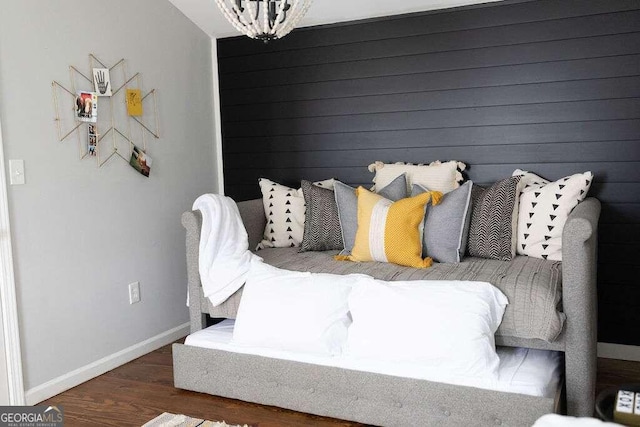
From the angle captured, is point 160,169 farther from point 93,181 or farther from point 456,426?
point 456,426

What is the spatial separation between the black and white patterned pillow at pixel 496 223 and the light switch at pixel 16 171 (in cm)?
208

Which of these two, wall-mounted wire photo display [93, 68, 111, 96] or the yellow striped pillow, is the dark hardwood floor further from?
wall-mounted wire photo display [93, 68, 111, 96]

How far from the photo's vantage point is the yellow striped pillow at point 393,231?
9.01 feet

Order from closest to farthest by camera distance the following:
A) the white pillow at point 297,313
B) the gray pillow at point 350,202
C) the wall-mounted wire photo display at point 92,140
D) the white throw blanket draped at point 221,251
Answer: the white pillow at point 297,313 → the white throw blanket draped at point 221,251 → the wall-mounted wire photo display at point 92,140 → the gray pillow at point 350,202

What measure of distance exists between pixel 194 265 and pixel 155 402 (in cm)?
64

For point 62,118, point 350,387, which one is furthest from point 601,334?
point 62,118

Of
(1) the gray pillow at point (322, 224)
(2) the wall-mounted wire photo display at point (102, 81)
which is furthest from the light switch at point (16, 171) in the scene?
(1) the gray pillow at point (322, 224)

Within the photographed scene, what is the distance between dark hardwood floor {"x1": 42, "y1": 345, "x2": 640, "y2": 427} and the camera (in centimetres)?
242

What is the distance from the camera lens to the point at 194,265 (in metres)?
2.85

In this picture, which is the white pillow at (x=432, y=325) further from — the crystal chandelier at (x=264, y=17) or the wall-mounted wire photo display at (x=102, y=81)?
the wall-mounted wire photo display at (x=102, y=81)

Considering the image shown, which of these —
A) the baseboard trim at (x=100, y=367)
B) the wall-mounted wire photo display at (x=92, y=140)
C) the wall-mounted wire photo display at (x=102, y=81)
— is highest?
the wall-mounted wire photo display at (x=102, y=81)

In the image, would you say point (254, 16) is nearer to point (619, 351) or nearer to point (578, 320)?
point (578, 320)

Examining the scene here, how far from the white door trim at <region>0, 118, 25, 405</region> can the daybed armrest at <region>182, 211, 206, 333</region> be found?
76 cm

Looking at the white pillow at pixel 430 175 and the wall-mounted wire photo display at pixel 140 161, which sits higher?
the wall-mounted wire photo display at pixel 140 161
